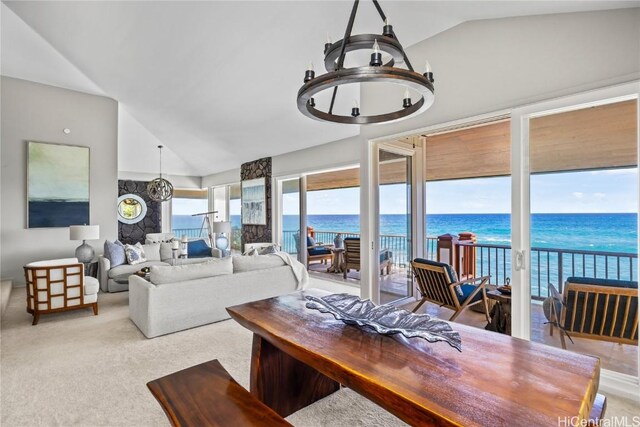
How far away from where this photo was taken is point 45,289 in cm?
364

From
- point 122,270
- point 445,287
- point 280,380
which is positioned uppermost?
point 445,287

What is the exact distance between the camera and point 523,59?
2.57 metres

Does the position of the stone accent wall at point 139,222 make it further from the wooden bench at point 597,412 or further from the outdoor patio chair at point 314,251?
the wooden bench at point 597,412

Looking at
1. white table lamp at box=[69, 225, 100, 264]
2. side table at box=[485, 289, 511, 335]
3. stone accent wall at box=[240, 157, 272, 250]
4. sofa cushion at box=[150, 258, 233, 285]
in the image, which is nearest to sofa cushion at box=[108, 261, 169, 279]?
white table lamp at box=[69, 225, 100, 264]

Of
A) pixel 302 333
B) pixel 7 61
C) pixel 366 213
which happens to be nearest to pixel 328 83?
pixel 302 333

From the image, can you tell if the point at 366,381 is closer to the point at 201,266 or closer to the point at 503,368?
the point at 503,368

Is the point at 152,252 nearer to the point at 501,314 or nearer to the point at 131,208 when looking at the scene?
the point at 131,208

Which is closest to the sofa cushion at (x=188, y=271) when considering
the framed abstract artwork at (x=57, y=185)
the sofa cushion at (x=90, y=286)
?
the sofa cushion at (x=90, y=286)

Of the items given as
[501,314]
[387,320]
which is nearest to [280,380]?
[387,320]

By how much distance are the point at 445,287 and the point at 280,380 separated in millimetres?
2008

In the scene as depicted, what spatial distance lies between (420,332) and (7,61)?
22.8ft

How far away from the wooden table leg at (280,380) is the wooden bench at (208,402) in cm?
30

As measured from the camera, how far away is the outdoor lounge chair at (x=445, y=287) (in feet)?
10.7

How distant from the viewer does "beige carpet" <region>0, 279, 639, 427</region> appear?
2014 millimetres
